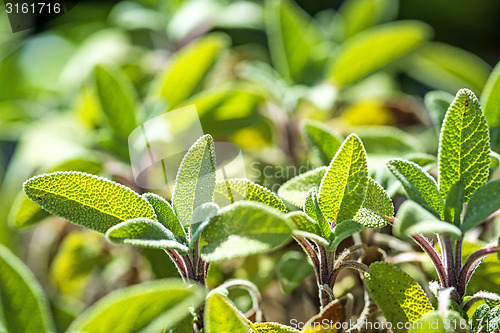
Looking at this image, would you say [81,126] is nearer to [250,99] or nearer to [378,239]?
[250,99]

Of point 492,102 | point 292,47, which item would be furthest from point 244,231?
point 292,47

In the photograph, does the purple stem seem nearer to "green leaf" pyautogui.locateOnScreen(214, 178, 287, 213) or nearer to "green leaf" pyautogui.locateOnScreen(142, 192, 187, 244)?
"green leaf" pyautogui.locateOnScreen(214, 178, 287, 213)

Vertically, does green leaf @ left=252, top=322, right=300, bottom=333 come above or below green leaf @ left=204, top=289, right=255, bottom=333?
below

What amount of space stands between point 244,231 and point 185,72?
1.80 feet

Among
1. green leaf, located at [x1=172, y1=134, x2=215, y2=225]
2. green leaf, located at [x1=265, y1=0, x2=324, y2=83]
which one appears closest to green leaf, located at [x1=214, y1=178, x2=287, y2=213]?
green leaf, located at [x1=172, y1=134, x2=215, y2=225]

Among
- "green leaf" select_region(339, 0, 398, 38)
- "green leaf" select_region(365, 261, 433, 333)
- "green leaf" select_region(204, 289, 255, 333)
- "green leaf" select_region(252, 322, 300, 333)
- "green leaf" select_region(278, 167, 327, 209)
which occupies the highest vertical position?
"green leaf" select_region(339, 0, 398, 38)

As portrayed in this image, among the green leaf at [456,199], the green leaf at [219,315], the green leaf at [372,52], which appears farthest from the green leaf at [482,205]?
the green leaf at [372,52]

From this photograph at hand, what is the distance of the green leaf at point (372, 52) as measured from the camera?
1.03 m

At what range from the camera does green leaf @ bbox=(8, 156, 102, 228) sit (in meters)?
0.82

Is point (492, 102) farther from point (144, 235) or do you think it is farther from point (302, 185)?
point (144, 235)

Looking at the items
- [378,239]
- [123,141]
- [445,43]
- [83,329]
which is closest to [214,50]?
[123,141]

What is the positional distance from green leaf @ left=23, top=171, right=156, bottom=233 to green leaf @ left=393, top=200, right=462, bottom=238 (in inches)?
10.6

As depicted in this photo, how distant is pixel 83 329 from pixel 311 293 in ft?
1.46

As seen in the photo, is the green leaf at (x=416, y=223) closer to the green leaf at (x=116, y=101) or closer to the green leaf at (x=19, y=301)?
the green leaf at (x=19, y=301)
